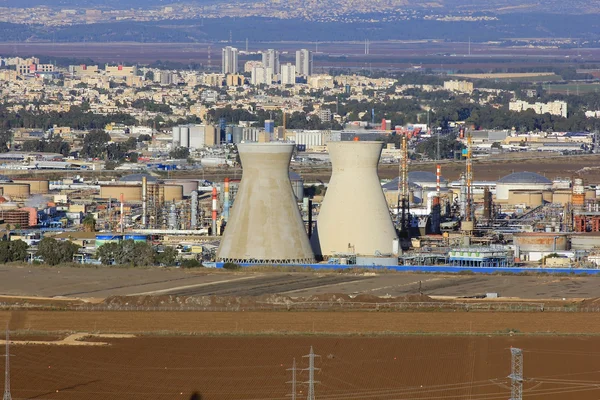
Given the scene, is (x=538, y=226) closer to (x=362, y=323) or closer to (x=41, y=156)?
(x=362, y=323)

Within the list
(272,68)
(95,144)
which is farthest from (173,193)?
(272,68)

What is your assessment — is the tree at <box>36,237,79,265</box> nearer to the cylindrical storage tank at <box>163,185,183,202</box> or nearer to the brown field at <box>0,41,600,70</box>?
the cylindrical storage tank at <box>163,185,183,202</box>

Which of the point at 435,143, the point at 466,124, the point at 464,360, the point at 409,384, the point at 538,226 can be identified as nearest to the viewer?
the point at 409,384

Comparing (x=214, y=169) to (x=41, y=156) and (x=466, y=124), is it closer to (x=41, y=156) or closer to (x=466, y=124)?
(x=41, y=156)

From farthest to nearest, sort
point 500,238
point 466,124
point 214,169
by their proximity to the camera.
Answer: point 466,124, point 214,169, point 500,238

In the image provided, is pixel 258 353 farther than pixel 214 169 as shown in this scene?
No

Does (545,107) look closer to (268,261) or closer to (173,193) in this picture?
(173,193)

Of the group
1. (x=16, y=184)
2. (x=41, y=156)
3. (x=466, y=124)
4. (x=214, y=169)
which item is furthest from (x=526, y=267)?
(x=466, y=124)
